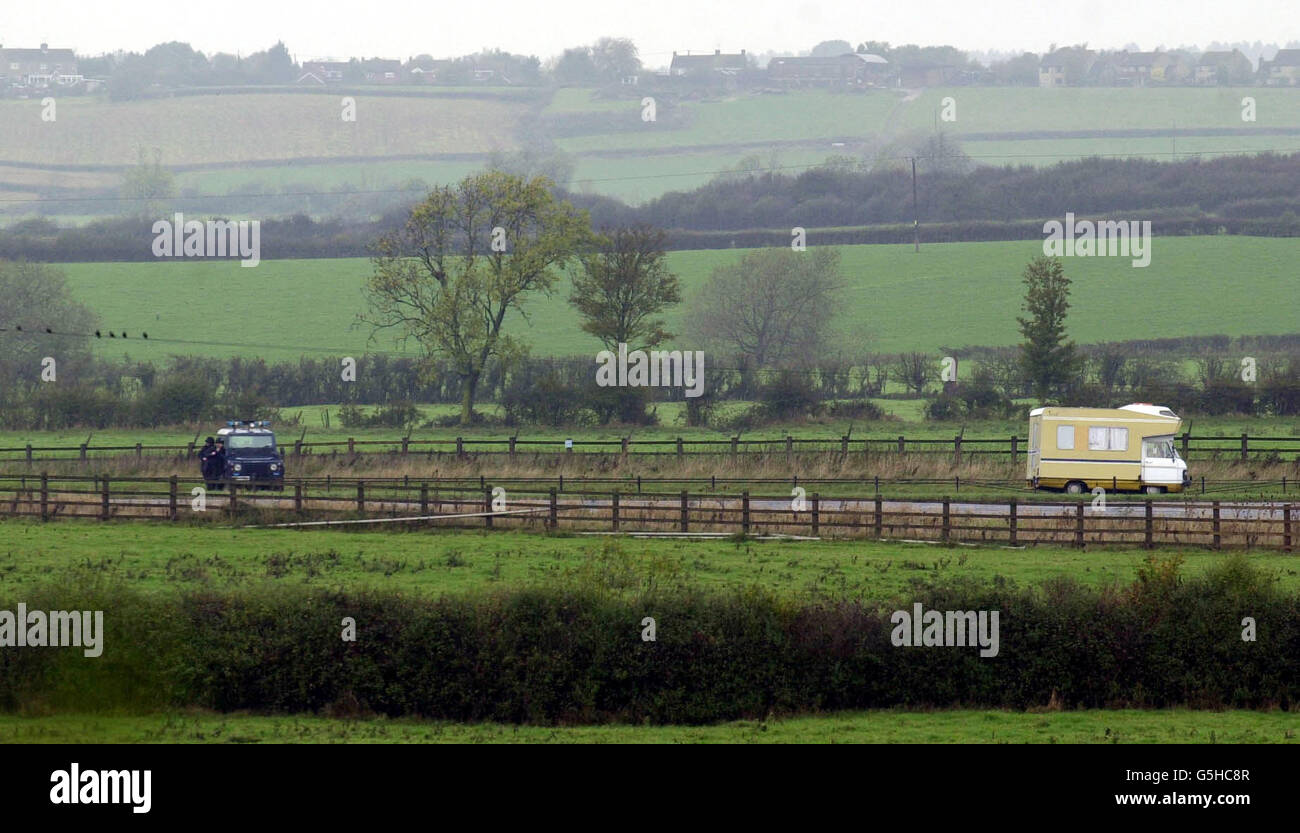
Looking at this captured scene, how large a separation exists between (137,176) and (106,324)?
76.0m

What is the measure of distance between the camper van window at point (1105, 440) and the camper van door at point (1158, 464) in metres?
0.63

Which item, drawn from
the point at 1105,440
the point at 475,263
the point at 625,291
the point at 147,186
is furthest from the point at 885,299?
the point at 147,186

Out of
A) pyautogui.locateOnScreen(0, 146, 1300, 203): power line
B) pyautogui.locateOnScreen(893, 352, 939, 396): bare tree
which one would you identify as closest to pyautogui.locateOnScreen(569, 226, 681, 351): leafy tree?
→ pyautogui.locateOnScreen(893, 352, 939, 396): bare tree

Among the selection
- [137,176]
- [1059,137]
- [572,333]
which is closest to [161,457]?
[572,333]

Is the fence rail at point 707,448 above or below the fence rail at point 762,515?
above

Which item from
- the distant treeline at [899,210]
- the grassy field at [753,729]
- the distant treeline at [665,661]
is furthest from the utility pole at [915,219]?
the grassy field at [753,729]

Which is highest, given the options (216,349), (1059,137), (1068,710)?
(1059,137)

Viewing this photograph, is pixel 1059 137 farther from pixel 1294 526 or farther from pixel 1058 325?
pixel 1294 526

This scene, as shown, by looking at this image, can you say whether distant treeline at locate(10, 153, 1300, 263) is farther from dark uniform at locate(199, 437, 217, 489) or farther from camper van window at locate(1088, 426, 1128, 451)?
camper van window at locate(1088, 426, 1128, 451)

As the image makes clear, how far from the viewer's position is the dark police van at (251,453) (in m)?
45.8

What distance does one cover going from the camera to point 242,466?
45844mm

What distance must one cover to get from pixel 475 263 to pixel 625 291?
28.1 ft

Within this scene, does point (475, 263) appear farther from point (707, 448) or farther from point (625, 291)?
point (707, 448)

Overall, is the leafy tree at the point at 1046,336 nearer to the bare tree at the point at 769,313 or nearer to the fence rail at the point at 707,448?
the fence rail at the point at 707,448
